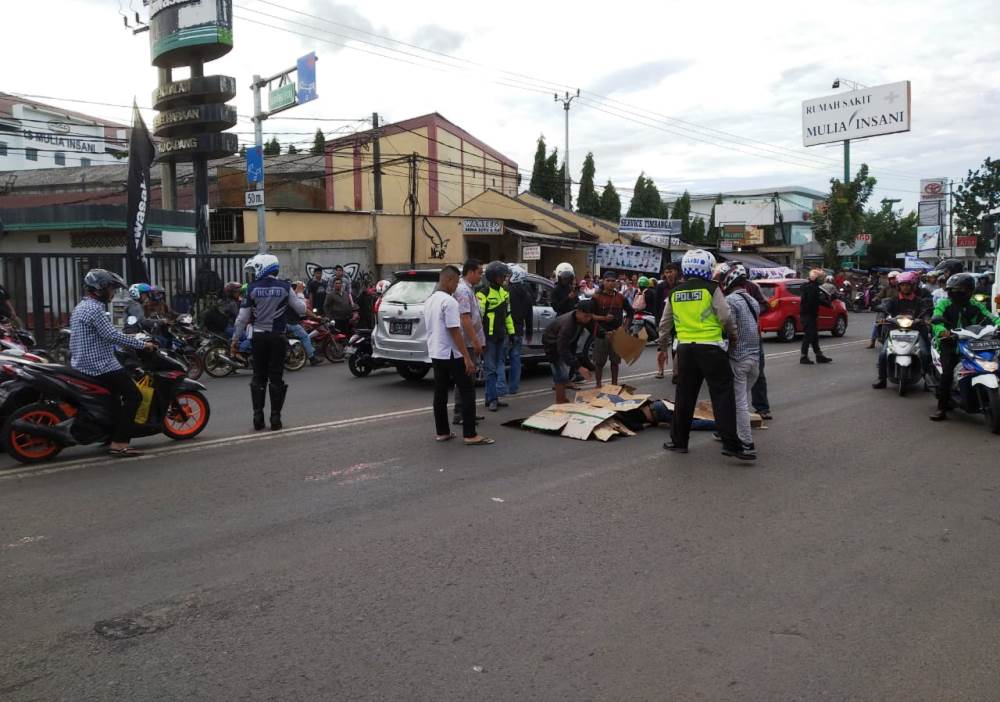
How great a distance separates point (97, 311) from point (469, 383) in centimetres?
338

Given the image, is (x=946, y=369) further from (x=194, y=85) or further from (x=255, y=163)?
(x=194, y=85)

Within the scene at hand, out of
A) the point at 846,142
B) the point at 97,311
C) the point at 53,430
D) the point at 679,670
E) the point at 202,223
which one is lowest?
the point at 679,670

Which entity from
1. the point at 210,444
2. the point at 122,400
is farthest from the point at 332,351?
the point at 122,400

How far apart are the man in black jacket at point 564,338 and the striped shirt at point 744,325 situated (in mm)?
2167

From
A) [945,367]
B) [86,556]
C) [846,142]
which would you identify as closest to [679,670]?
[86,556]

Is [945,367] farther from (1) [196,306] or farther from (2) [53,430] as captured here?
(1) [196,306]

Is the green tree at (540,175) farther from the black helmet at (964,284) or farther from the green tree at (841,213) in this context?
the black helmet at (964,284)

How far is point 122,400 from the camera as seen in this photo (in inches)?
291

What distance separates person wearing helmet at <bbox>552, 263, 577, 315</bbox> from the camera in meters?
11.8

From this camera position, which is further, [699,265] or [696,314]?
[699,265]

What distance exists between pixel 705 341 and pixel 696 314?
0.25 meters

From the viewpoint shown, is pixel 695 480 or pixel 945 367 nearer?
pixel 695 480

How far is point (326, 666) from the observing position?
351cm

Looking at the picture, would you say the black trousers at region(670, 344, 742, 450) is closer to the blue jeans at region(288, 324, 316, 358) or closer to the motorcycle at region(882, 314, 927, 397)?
the motorcycle at region(882, 314, 927, 397)
